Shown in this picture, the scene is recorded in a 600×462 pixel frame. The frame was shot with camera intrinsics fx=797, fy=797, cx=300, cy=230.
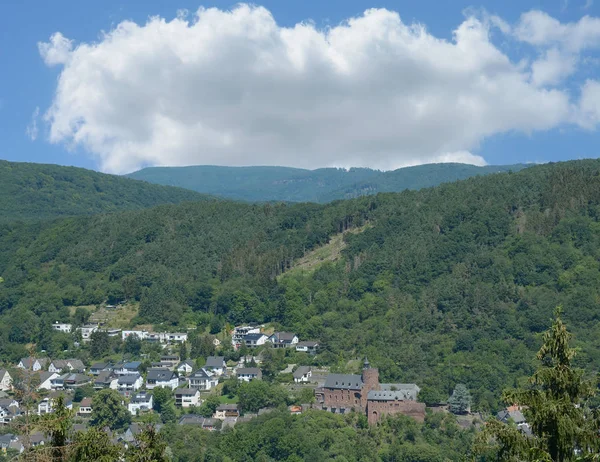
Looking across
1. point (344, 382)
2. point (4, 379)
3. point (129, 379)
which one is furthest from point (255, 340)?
Result: point (4, 379)

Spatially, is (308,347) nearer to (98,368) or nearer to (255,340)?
(255,340)

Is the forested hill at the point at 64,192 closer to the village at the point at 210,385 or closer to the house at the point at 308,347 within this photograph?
the village at the point at 210,385

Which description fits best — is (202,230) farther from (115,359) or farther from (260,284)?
(115,359)

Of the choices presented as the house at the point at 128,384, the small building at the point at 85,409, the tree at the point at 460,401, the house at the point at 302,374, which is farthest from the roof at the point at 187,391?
the tree at the point at 460,401

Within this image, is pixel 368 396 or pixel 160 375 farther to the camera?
pixel 160 375

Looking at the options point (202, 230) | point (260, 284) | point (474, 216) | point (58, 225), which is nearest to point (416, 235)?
point (474, 216)

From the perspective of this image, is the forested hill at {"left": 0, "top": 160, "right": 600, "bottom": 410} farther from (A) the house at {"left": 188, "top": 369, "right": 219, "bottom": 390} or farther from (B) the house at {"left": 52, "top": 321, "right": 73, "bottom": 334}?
(A) the house at {"left": 188, "top": 369, "right": 219, "bottom": 390}
